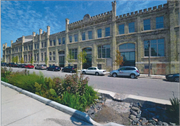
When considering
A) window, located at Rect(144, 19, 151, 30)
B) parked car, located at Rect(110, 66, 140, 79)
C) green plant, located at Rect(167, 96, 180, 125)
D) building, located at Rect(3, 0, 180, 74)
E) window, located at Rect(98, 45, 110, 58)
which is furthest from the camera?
window, located at Rect(98, 45, 110, 58)

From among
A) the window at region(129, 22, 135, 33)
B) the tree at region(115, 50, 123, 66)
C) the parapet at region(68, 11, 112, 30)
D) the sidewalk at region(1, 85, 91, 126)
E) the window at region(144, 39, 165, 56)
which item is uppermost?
the parapet at region(68, 11, 112, 30)

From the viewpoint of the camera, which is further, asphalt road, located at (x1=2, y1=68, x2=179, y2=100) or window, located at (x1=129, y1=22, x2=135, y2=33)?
window, located at (x1=129, y1=22, x2=135, y2=33)

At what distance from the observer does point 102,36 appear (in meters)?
22.8

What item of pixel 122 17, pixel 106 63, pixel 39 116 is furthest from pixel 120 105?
pixel 122 17

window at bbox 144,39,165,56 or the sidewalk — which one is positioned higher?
window at bbox 144,39,165,56

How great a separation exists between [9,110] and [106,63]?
65.4 ft

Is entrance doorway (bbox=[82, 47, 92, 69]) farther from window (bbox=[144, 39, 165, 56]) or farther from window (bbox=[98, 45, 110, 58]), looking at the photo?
window (bbox=[144, 39, 165, 56])

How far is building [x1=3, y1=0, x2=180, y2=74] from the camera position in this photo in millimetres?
16062

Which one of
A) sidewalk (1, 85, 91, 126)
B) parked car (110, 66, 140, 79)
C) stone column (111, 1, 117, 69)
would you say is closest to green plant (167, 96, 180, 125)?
sidewalk (1, 85, 91, 126)

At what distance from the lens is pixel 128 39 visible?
19.6m

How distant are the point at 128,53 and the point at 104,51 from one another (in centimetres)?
568

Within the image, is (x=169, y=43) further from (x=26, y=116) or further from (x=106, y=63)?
(x=26, y=116)

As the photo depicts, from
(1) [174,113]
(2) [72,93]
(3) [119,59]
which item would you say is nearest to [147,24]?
(3) [119,59]

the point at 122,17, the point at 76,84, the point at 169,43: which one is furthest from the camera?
the point at 122,17
